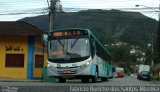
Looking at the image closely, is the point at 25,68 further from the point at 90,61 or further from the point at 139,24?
the point at 139,24

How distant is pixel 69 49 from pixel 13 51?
583 inches

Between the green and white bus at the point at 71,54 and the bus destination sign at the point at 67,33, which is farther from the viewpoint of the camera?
the bus destination sign at the point at 67,33

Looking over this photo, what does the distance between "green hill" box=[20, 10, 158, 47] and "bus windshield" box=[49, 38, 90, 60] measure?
4737 centimetres

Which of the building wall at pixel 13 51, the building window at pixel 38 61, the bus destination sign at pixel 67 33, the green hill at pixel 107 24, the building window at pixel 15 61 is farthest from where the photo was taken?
the green hill at pixel 107 24

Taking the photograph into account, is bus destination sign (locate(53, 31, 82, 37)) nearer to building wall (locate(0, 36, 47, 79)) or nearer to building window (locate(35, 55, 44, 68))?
building wall (locate(0, 36, 47, 79))

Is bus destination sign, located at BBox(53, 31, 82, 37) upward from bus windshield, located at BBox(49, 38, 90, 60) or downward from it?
upward

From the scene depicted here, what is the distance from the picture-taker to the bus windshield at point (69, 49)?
2556 centimetres

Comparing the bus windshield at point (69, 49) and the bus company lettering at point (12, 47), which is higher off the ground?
the bus company lettering at point (12, 47)

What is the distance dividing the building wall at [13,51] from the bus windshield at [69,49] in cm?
1329

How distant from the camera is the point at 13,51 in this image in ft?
129

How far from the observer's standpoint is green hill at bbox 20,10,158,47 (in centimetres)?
7731

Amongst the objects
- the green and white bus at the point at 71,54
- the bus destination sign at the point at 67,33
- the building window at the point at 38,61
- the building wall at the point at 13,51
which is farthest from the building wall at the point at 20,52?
the bus destination sign at the point at 67,33

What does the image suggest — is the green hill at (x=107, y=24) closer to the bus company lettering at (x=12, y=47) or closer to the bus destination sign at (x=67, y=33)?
the bus company lettering at (x=12, y=47)

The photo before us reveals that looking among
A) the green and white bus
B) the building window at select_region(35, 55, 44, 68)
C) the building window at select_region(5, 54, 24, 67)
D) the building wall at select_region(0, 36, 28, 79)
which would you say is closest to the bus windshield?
the green and white bus
